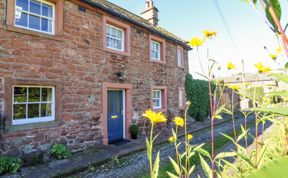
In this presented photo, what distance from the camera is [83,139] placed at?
23.2ft

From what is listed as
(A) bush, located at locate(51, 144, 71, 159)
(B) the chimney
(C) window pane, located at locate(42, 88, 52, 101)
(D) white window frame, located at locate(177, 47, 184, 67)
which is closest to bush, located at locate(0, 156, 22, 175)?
(A) bush, located at locate(51, 144, 71, 159)

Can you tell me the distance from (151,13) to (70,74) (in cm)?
871

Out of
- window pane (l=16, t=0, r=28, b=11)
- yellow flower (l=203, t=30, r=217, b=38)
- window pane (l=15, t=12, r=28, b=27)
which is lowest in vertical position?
yellow flower (l=203, t=30, r=217, b=38)

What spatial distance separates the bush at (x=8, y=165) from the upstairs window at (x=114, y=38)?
5.38 m

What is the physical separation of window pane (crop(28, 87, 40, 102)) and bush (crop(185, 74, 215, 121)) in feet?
33.1

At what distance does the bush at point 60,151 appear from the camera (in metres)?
6.07

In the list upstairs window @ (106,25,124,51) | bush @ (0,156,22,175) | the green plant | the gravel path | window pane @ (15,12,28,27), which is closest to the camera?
bush @ (0,156,22,175)

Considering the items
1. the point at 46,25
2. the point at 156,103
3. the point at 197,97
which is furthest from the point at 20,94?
the point at 197,97

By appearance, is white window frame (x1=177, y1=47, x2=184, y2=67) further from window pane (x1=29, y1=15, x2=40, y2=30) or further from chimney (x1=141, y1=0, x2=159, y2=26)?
window pane (x1=29, y1=15, x2=40, y2=30)

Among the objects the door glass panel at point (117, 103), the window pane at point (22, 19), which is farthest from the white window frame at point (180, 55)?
the window pane at point (22, 19)

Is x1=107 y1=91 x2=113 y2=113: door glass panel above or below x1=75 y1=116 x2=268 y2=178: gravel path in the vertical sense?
above

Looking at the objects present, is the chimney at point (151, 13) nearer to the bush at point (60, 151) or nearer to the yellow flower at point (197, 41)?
the bush at point (60, 151)

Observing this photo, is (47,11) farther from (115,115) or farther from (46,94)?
(115,115)

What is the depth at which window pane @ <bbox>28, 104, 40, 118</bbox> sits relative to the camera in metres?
5.93
